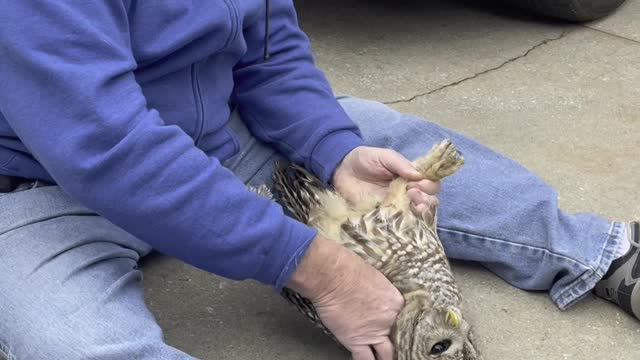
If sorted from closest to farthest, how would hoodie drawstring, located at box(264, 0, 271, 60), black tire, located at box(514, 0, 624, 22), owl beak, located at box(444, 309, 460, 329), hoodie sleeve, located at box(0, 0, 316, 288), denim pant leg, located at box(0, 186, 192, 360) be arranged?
hoodie sleeve, located at box(0, 0, 316, 288), denim pant leg, located at box(0, 186, 192, 360), owl beak, located at box(444, 309, 460, 329), hoodie drawstring, located at box(264, 0, 271, 60), black tire, located at box(514, 0, 624, 22)

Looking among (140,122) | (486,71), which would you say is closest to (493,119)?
(486,71)

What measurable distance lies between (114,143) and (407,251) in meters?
0.65

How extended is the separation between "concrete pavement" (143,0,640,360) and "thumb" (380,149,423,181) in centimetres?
40

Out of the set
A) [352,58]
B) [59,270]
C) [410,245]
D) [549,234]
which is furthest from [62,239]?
[352,58]

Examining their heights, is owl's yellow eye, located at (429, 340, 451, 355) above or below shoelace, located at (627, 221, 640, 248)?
above

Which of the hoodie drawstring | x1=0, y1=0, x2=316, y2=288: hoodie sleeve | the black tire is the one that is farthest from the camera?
the black tire

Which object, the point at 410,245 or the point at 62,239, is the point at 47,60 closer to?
the point at 62,239

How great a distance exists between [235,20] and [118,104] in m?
0.38

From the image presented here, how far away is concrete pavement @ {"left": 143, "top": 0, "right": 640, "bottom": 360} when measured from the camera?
212 centimetres

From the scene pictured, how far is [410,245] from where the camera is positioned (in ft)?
6.32

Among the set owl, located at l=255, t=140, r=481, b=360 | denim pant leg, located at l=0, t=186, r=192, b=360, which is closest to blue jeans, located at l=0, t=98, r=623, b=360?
denim pant leg, located at l=0, t=186, r=192, b=360

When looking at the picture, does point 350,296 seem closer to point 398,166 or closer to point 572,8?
point 398,166

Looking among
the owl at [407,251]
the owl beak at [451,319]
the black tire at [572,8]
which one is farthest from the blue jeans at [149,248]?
the black tire at [572,8]

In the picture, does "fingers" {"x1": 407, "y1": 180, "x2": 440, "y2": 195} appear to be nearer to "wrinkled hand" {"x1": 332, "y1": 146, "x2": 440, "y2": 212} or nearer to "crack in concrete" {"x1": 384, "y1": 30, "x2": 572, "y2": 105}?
"wrinkled hand" {"x1": 332, "y1": 146, "x2": 440, "y2": 212}
